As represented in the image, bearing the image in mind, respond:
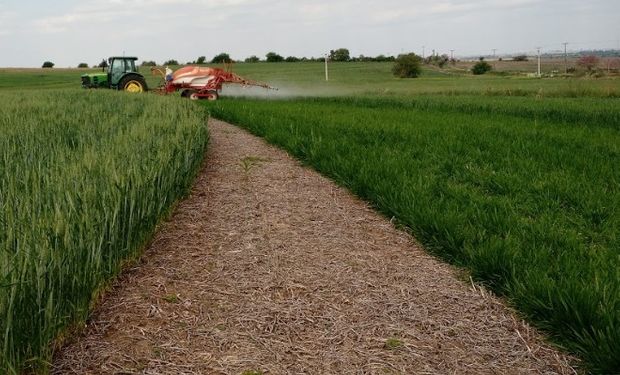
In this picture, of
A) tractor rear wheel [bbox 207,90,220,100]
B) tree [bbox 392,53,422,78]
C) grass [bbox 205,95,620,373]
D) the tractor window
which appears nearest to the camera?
grass [bbox 205,95,620,373]

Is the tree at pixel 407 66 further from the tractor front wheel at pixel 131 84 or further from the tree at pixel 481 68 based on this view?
the tractor front wheel at pixel 131 84

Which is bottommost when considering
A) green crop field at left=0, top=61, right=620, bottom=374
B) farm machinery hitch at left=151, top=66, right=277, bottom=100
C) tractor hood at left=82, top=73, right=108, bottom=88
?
green crop field at left=0, top=61, right=620, bottom=374

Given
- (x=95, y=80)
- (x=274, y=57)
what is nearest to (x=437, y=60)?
(x=274, y=57)

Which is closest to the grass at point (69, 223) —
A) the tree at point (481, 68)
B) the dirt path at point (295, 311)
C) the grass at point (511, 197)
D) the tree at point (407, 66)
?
the dirt path at point (295, 311)

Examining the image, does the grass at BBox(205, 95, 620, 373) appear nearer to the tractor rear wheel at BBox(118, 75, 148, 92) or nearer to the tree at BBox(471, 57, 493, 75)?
the tractor rear wheel at BBox(118, 75, 148, 92)

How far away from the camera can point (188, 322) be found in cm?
305

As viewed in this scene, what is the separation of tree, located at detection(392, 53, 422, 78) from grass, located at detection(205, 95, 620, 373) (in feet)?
122

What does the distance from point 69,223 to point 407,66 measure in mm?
47241

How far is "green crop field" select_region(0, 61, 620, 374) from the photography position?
259cm

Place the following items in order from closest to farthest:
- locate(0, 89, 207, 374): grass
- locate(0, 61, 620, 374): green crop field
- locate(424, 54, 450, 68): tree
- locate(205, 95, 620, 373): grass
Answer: locate(0, 89, 207, 374): grass
locate(0, 61, 620, 374): green crop field
locate(205, 95, 620, 373): grass
locate(424, 54, 450, 68): tree

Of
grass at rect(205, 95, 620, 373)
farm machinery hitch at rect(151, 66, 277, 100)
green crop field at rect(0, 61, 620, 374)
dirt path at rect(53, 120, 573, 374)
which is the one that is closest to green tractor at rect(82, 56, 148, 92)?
farm machinery hitch at rect(151, 66, 277, 100)

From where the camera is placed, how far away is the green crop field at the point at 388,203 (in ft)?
8.51

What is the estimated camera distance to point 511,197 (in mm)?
5543

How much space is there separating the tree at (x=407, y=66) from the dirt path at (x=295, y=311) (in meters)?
44.4
